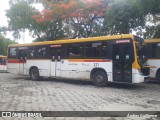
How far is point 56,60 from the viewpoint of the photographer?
1738 centimetres

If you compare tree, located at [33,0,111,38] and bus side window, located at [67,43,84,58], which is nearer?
bus side window, located at [67,43,84,58]

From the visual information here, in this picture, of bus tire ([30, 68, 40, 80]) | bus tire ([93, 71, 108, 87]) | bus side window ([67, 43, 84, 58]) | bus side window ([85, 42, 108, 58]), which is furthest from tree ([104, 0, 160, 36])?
bus tire ([30, 68, 40, 80])

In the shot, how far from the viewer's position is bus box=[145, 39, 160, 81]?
16469mm

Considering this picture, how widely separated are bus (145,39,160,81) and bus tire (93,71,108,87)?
148 inches

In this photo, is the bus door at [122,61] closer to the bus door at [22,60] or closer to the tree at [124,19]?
the tree at [124,19]

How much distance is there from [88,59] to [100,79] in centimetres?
148

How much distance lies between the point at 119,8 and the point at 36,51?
7050mm

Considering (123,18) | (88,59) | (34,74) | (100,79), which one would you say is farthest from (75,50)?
(123,18)

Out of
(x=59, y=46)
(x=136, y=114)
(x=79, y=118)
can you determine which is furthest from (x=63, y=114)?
(x=59, y=46)

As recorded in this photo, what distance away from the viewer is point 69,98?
10641 millimetres

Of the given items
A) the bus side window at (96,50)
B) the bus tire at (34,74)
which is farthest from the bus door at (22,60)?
the bus side window at (96,50)

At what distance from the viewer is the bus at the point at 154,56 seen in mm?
16469

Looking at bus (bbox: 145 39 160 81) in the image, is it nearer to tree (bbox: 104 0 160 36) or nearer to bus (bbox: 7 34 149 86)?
bus (bbox: 7 34 149 86)

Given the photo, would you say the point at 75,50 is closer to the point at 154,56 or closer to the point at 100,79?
the point at 100,79
